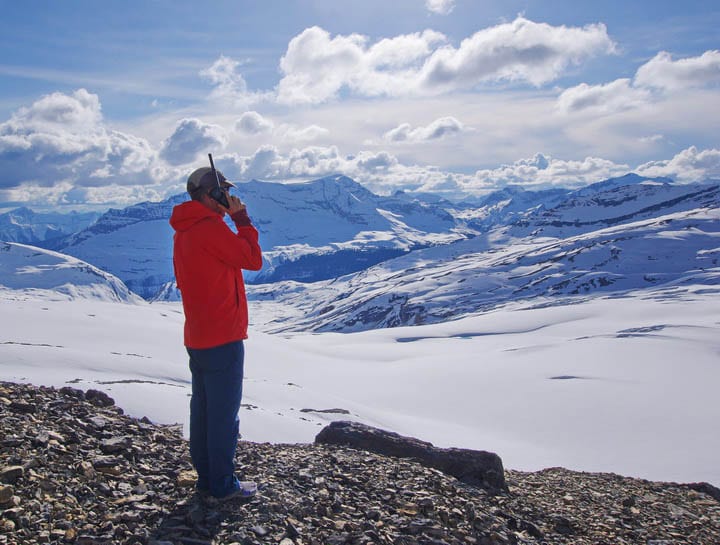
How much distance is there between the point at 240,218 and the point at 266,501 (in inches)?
147

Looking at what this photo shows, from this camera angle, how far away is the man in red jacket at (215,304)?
6965mm

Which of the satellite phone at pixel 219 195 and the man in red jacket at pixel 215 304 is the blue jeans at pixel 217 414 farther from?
the satellite phone at pixel 219 195

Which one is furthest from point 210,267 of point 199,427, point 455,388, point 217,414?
point 455,388

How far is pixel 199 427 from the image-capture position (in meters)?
7.39

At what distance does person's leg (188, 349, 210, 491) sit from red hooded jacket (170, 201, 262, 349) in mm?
489

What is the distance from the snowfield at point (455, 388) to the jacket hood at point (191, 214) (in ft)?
27.7

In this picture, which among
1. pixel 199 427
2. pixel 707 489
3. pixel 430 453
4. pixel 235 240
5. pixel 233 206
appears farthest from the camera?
pixel 707 489

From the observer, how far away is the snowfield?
68.6 feet

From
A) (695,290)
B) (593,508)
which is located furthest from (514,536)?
(695,290)

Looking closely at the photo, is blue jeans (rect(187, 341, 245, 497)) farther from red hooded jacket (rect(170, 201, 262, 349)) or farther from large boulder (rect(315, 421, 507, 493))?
large boulder (rect(315, 421, 507, 493))

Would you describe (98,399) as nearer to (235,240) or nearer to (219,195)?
(235,240)

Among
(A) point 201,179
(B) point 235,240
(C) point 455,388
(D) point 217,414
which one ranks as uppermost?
(A) point 201,179

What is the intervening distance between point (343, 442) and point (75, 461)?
542 centimetres

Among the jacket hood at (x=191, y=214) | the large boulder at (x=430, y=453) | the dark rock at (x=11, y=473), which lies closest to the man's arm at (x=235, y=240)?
the jacket hood at (x=191, y=214)
